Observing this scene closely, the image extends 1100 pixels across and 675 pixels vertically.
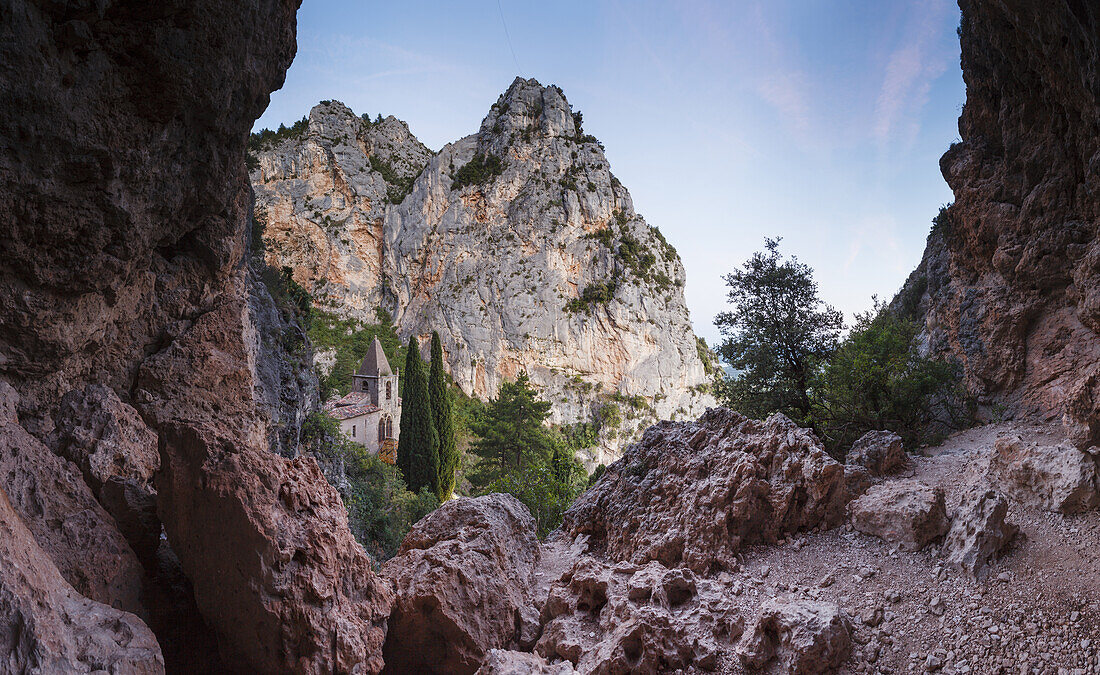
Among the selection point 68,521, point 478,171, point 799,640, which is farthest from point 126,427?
point 478,171

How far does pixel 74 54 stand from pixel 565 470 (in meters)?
14.4

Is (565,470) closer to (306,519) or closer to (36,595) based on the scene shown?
(306,519)

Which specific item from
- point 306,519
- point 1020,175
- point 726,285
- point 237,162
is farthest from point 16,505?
point 726,285

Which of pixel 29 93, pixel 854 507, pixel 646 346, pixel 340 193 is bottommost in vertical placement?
pixel 854 507

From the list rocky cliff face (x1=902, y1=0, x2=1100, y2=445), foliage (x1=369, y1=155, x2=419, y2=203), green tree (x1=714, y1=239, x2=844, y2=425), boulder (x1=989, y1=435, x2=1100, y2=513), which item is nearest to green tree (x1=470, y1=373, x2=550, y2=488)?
green tree (x1=714, y1=239, x2=844, y2=425)

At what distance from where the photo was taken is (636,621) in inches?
160

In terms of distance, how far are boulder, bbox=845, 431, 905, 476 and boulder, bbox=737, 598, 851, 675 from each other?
377 centimetres

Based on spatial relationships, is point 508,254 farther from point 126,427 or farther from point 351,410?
point 126,427

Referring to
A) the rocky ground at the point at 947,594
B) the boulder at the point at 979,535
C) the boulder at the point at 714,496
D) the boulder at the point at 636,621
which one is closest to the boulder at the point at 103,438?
the boulder at the point at 636,621

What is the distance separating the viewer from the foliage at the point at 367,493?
41.4ft

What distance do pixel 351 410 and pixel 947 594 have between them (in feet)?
96.8

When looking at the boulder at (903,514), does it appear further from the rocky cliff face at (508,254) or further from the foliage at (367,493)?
the rocky cliff face at (508,254)

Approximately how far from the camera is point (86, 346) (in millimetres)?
3941

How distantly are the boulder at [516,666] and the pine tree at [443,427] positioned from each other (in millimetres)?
21372
